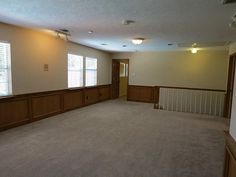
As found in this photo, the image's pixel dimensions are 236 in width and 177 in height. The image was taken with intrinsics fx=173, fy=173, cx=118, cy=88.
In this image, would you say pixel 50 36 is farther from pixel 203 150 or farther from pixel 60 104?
pixel 203 150

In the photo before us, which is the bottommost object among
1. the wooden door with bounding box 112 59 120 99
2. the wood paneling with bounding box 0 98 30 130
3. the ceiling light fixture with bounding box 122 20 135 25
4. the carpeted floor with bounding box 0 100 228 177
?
the carpeted floor with bounding box 0 100 228 177

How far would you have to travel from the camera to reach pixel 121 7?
2646 mm

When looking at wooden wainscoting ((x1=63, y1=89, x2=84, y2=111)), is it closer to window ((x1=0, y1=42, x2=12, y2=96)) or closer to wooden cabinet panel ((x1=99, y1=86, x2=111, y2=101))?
wooden cabinet panel ((x1=99, y1=86, x2=111, y2=101))

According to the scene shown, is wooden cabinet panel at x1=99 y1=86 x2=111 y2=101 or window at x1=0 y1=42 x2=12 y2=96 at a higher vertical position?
window at x1=0 y1=42 x2=12 y2=96

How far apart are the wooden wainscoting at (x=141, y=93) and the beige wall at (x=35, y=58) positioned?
11.6ft

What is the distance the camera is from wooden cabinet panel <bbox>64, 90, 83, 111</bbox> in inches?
236

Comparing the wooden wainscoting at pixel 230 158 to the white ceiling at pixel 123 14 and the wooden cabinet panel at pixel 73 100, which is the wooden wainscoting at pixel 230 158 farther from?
the wooden cabinet panel at pixel 73 100

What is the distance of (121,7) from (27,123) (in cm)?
377

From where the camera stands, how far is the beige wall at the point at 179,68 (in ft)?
23.7

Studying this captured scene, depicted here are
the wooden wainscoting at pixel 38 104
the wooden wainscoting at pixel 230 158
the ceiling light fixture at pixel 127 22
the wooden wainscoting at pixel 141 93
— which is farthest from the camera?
the wooden wainscoting at pixel 141 93

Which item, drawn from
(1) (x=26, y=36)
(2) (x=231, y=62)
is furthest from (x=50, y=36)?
(2) (x=231, y=62)

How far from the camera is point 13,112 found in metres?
4.20

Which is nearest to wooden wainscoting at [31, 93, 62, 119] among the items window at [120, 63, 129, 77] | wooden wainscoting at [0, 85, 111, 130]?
wooden wainscoting at [0, 85, 111, 130]

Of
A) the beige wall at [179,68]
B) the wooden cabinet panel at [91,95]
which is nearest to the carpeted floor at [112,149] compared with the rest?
the wooden cabinet panel at [91,95]
